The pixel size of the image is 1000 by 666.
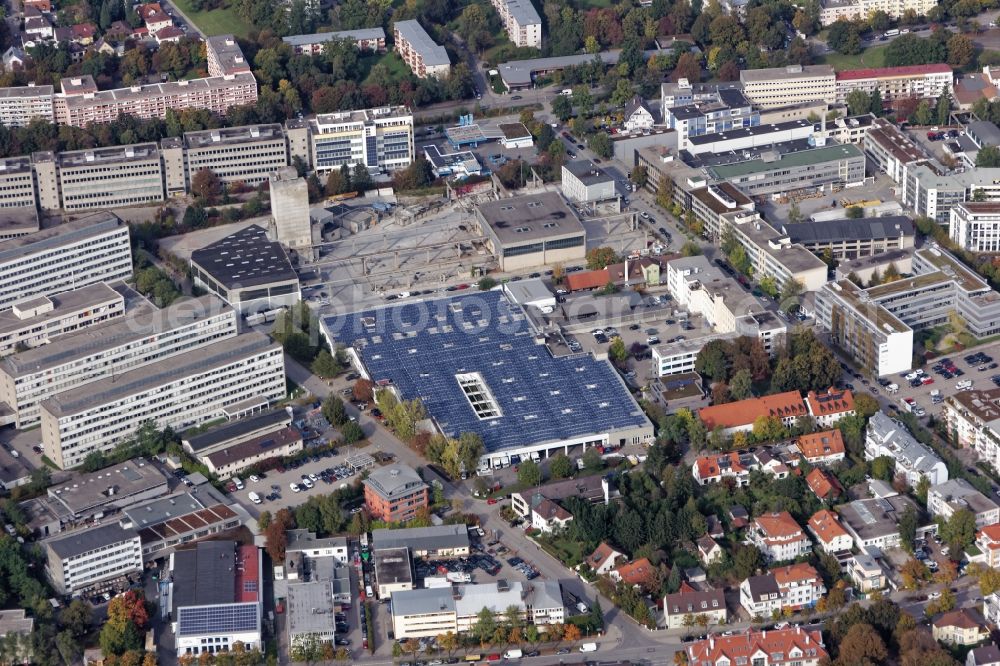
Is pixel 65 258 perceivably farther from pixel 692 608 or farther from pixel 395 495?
pixel 692 608

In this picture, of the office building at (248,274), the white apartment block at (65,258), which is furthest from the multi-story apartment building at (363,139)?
the white apartment block at (65,258)

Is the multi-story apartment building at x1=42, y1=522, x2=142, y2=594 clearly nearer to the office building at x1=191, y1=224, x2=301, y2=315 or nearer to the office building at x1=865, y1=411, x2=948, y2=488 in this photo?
the office building at x1=191, y1=224, x2=301, y2=315

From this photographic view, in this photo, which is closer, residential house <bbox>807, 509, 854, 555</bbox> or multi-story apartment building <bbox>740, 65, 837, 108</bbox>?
residential house <bbox>807, 509, 854, 555</bbox>

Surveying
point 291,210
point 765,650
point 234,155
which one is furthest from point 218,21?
point 765,650

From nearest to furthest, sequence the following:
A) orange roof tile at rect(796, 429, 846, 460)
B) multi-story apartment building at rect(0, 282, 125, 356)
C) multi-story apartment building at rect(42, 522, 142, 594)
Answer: multi-story apartment building at rect(42, 522, 142, 594) → orange roof tile at rect(796, 429, 846, 460) → multi-story apartment building at rect(0, 282, 125, 356)

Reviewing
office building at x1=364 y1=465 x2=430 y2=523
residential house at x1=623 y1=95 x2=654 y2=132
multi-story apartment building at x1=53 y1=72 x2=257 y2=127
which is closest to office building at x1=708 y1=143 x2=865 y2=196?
residential house at x1=623 y1=95 x2=654 y2=132

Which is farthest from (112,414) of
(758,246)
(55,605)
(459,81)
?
(459,81)
